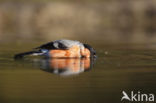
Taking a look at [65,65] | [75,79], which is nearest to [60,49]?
Result: [65,65]

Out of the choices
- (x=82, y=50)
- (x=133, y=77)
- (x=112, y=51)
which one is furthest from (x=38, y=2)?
(x=133, y=77)

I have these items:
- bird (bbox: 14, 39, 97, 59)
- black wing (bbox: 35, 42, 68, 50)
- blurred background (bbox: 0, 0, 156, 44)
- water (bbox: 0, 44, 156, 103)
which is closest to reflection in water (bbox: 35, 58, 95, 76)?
water (bbox: 0, 44, 156, 103)

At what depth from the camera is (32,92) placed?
12055mm

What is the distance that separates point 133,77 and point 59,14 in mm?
30403

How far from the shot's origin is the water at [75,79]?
11648 millimetres

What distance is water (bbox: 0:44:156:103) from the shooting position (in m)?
11.6

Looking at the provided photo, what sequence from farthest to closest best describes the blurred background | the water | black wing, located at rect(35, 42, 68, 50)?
the blurred background → black wing, located at rect(35, 42, 68, 50) → the water

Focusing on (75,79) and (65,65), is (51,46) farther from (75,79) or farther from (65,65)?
(75,79)

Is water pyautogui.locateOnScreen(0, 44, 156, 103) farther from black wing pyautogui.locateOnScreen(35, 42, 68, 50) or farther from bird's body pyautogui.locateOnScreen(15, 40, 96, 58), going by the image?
black wing pyautogui.locateOnScreen(35, 42, 68, 50)

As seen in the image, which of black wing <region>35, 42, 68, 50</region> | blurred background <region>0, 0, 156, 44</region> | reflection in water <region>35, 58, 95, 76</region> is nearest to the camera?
reflection in water <region>35, 58, 95, 76</region>

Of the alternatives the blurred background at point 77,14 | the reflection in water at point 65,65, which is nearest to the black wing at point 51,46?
the reflection in water at point 65,65

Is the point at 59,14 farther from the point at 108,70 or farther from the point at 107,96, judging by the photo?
the point at 107,96

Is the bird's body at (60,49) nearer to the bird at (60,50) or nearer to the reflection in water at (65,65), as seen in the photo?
the bird at (60,50)

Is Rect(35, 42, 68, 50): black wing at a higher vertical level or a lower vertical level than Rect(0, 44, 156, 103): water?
higher
